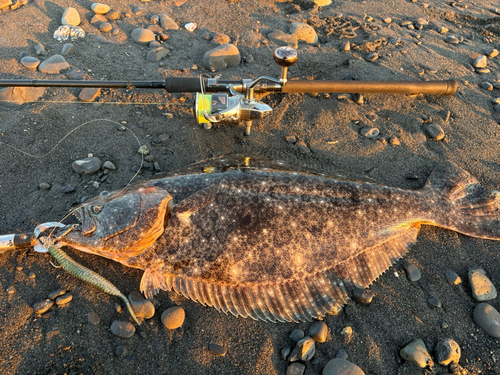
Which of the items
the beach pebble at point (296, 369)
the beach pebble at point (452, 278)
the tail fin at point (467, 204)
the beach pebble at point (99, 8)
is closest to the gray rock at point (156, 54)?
the beach pebble at point (99, 8)

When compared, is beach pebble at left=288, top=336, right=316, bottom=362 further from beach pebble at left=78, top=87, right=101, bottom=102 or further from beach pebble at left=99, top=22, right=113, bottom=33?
beach pebble at left=99, top=22, right=113, bottom=33

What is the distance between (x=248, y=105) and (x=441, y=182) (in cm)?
235

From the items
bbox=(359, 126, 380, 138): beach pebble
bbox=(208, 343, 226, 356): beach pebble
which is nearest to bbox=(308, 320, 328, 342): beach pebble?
bbox=(208, 343, 226, 356): beach pebble

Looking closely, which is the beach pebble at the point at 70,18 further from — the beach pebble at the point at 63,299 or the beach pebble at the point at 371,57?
the beach pebble at the point at 371,57

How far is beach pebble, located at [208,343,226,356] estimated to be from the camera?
272cm

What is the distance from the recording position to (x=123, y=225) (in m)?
2.88

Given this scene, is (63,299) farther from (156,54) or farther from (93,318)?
(156,54)

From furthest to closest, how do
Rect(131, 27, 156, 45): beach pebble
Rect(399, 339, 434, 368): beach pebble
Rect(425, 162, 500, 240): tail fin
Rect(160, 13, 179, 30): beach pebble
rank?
1. Rect(160, 13, 179, 30): beach pebble
2. Rect(131, 27, 156, 45): beach pebble
3. Rect(425, 162, 500, 240): tail fin
4. Rect(399, 339, 434, 368): beach pebble

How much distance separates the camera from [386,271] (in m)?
3.25

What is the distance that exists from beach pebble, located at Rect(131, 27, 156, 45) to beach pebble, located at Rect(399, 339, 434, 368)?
18.6 feet

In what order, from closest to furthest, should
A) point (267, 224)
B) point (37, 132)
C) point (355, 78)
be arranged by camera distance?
point (267, 224), point (37, 132), point (355, 78)

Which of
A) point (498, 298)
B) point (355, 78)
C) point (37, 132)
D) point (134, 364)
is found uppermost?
point (355, 78)

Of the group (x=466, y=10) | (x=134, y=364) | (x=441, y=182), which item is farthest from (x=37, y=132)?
(x=466, y=10)

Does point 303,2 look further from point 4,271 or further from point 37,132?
point 4,271
